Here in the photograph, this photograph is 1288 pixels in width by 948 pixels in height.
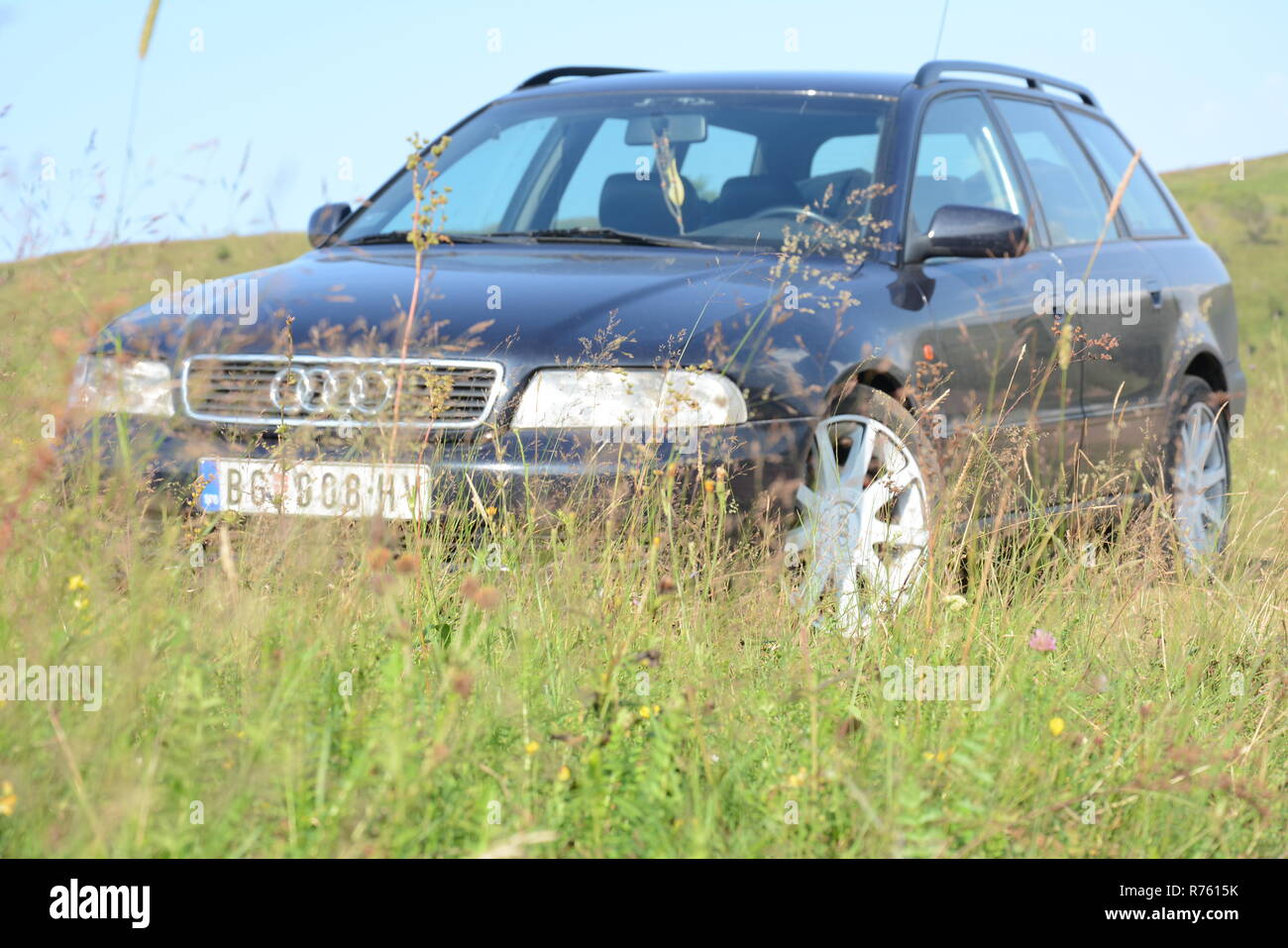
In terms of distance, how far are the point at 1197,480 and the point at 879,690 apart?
3365mm

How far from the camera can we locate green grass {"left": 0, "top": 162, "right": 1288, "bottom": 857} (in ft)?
6.75

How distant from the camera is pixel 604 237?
466 centimetres

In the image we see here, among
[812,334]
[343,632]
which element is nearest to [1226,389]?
[812,334]

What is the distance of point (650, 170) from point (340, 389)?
1.97 metres

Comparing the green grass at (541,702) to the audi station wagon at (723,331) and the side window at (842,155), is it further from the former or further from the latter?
the side window at (842,155)

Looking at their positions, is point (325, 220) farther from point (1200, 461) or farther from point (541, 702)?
point (1200, 461)

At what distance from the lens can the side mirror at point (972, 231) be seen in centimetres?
427

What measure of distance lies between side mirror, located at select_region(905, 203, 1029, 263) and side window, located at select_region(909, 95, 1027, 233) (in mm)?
206

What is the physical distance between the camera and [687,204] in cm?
478

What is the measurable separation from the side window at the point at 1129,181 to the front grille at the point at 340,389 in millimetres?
3497

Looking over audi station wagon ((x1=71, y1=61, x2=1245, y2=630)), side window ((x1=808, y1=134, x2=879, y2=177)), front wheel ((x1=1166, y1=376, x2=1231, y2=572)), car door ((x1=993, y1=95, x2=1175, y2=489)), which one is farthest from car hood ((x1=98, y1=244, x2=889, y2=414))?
front wheel ((x1=1166, y1=376, x2=1231, y2=572))

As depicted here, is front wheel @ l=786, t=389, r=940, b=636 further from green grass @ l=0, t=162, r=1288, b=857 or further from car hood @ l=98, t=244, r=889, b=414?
car hood @ l=98, t=244, r=889, b=414

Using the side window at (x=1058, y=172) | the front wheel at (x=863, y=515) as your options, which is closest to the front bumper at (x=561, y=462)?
the front wheel at (x=863, y=515)

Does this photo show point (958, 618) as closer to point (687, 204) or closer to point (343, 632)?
point (343, 632)
